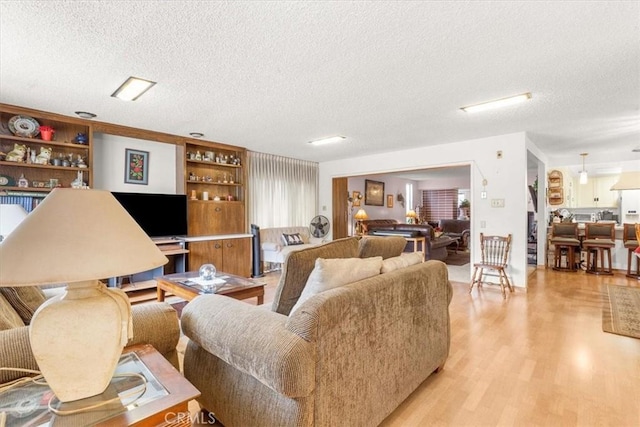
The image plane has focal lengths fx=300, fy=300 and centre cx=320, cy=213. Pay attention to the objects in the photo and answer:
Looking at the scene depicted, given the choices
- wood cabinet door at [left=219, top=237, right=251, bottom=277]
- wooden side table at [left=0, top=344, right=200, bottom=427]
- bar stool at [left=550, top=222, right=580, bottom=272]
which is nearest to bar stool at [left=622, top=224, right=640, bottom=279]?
bar stool at [left=550, top=222, right=580, bottom=272]

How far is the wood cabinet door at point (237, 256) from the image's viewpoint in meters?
4.86

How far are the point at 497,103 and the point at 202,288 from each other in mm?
3480

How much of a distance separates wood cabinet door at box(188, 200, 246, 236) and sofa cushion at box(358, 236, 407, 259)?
3.61 meters

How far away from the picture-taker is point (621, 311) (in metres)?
3.35

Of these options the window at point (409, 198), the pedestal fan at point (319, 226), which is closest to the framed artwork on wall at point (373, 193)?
the window at point (409, 198)

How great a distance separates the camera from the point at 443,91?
2842 millimetres

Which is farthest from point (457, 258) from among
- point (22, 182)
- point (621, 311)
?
point (22, 182)

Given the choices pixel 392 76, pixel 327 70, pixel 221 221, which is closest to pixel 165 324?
pixel 327 70

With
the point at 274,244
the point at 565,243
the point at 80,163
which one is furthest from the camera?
the point at 274,244

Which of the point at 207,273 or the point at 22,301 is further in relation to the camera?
the point at 207,273

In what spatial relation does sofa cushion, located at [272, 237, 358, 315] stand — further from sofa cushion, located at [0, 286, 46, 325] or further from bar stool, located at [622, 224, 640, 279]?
A: bar stool, located at [622, 224, 640, 279]

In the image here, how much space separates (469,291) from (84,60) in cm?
497

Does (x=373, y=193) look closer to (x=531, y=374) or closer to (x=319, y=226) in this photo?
(x=319, y=226)

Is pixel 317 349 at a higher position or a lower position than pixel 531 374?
higher
